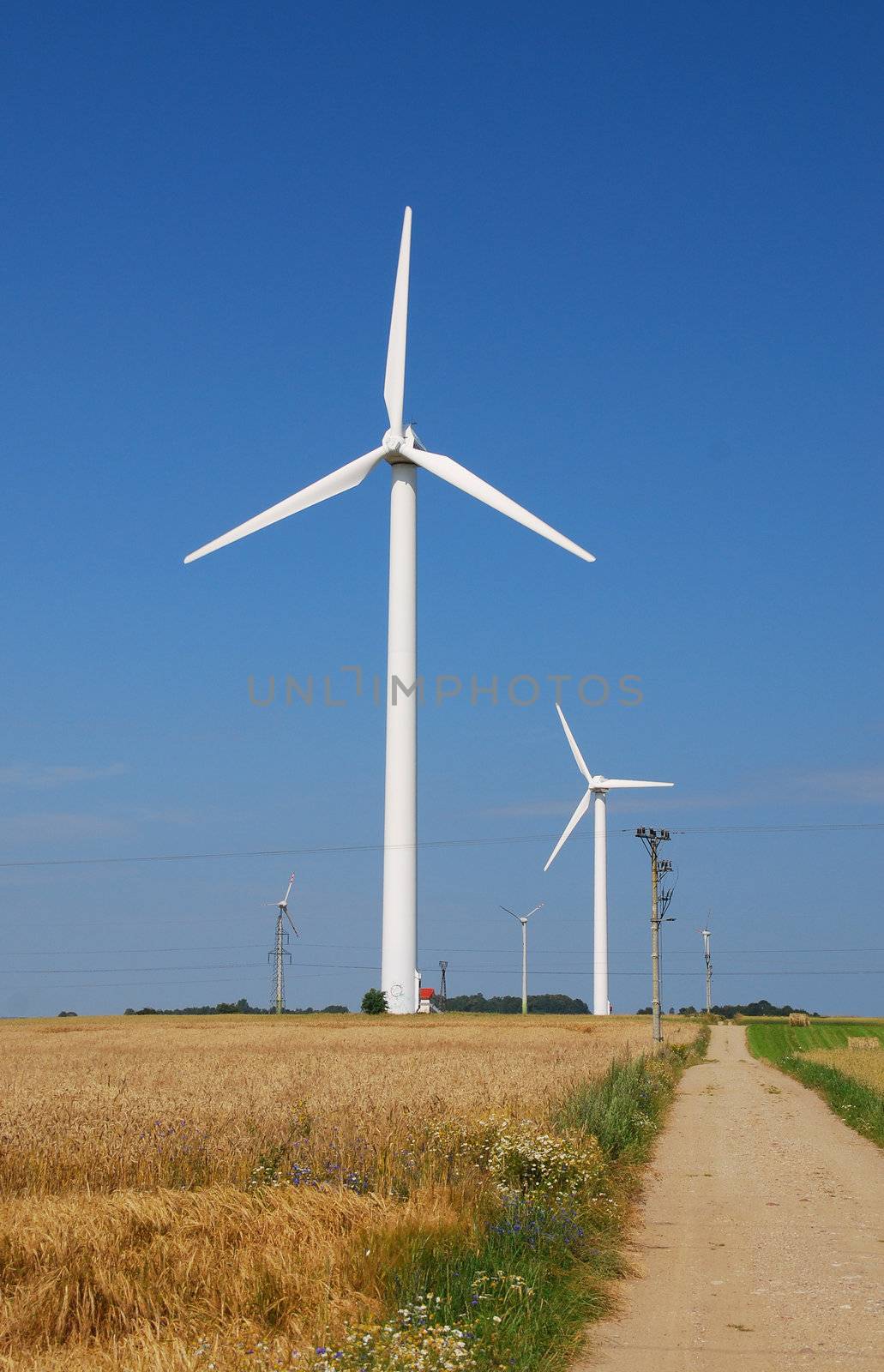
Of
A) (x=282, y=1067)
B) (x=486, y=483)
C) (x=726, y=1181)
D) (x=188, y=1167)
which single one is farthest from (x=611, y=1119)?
(x=486, y=483)

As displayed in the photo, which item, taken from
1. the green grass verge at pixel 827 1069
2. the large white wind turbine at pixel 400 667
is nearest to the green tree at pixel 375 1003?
the large white wind turbine at pixel 400 667

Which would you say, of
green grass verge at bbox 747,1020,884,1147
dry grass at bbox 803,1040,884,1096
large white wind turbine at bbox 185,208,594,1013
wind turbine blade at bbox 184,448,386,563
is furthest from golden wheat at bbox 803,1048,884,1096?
wind turbine blade at bbox 184,448,386,563

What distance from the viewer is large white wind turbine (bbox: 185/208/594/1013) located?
84.9m

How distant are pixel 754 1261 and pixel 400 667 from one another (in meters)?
72.5

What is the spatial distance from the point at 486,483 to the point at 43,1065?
4697 cm

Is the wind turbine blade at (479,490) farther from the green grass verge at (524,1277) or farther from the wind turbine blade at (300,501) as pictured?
the green grass verge at (524,1277)

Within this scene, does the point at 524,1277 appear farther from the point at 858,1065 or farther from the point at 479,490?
the point at 479,490

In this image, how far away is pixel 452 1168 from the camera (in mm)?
15188

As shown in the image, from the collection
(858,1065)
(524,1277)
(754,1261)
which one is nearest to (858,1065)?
(858,1065)

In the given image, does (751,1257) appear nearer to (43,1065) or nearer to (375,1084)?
(375,1084)

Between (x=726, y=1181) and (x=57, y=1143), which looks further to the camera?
(x=726, y=1181)

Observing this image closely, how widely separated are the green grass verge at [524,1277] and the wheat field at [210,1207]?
34 cm

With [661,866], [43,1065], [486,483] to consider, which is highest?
[486,483]

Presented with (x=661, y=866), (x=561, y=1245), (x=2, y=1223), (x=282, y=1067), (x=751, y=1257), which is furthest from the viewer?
(x=661, y=866)
